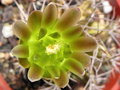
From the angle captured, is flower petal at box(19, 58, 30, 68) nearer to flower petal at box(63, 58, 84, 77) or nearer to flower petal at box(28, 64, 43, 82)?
flower petal at box(28, 64, 43, 82)

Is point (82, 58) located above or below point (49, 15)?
below

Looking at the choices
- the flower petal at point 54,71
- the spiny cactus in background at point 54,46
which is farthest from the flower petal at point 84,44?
the flower petal at point 54,71

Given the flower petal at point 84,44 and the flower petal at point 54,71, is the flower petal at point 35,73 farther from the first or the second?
the flower petal at point 84,44

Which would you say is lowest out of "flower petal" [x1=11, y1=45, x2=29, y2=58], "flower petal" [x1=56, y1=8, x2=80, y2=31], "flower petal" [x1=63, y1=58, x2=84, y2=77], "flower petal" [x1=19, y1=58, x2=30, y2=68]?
"flower petal" [x1=63, y1=58, x2=84, y2=77]

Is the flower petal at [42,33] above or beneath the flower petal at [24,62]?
above

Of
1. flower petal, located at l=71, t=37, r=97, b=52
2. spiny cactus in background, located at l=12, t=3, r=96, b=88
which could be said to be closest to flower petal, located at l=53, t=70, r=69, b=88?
spiny cactus in background, located at l=12, t=3, r=96, b=88

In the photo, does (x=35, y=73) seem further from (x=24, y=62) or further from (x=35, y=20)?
(x=35, y=20)

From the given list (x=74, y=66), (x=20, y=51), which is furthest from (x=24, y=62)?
(x=74, y=66)
